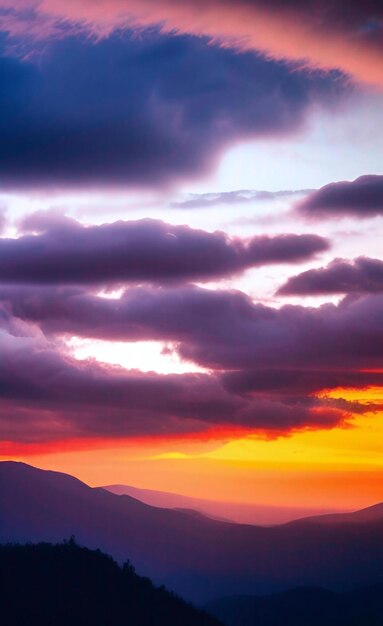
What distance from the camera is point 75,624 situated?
200 meters

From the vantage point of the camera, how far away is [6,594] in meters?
198

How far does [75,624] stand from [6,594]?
56.8 ft

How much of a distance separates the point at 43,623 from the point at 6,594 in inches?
499

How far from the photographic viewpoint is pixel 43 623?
626ft

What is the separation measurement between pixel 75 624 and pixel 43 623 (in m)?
11.2
